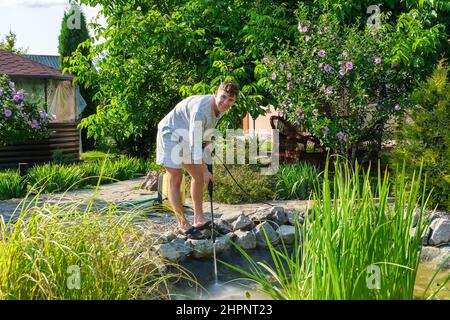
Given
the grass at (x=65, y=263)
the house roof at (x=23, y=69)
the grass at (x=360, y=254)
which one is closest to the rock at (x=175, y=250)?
the grass at (x=65, y=263)

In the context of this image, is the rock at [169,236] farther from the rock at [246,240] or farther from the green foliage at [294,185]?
the green foliage at [294,185]

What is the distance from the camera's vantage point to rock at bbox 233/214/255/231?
18.8 ft

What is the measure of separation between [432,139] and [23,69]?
37.3ft

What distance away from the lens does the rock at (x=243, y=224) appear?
18.8ft

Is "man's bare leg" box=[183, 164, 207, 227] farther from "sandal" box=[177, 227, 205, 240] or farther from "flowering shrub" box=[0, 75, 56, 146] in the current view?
"flowering shrub" box=[0, 75, 56, 146]

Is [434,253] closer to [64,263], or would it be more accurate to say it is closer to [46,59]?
[64,263]

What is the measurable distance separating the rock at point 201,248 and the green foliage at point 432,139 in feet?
8.45

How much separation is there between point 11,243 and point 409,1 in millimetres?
7789

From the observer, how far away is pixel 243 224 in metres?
5.74

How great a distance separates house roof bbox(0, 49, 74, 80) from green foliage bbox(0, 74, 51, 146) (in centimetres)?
258

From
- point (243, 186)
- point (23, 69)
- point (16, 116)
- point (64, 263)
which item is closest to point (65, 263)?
point (64, 263)

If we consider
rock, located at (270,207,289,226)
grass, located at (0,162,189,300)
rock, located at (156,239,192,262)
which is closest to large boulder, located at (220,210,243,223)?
rock, located at (270,207,289,226)
